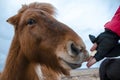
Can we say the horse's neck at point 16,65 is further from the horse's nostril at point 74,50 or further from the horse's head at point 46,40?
the horse's nostril at point 74,50

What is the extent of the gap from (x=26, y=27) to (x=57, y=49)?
72 centimetres

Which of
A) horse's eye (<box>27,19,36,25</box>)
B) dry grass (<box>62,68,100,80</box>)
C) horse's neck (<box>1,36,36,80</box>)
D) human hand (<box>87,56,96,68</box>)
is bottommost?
dry grass (<box>62,68,100,80</box>)

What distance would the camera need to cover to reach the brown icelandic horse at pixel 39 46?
3715 mm

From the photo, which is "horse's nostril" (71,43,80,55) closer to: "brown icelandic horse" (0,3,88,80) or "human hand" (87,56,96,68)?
"brown icelandic horse" (0,3,88,80)

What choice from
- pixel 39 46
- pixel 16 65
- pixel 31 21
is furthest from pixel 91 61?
pixel 16 65

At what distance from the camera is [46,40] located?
414cm

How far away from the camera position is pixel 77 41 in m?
3.63

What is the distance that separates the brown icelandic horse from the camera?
3715 millimetres

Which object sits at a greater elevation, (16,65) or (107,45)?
(107,45)

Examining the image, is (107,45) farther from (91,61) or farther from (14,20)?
(14,20)

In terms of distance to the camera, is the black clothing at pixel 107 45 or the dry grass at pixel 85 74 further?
the dry grass at pixel 85 74

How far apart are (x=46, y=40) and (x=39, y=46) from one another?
0.56 feet

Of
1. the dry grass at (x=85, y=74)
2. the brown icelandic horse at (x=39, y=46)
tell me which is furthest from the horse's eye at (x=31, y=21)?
the dry grass at (x=85, y=74)

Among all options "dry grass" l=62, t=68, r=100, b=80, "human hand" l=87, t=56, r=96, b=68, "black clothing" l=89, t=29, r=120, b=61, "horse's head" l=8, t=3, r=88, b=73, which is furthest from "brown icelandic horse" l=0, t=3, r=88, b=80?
"dry grass" l=62, t=68, r=100, b=80
